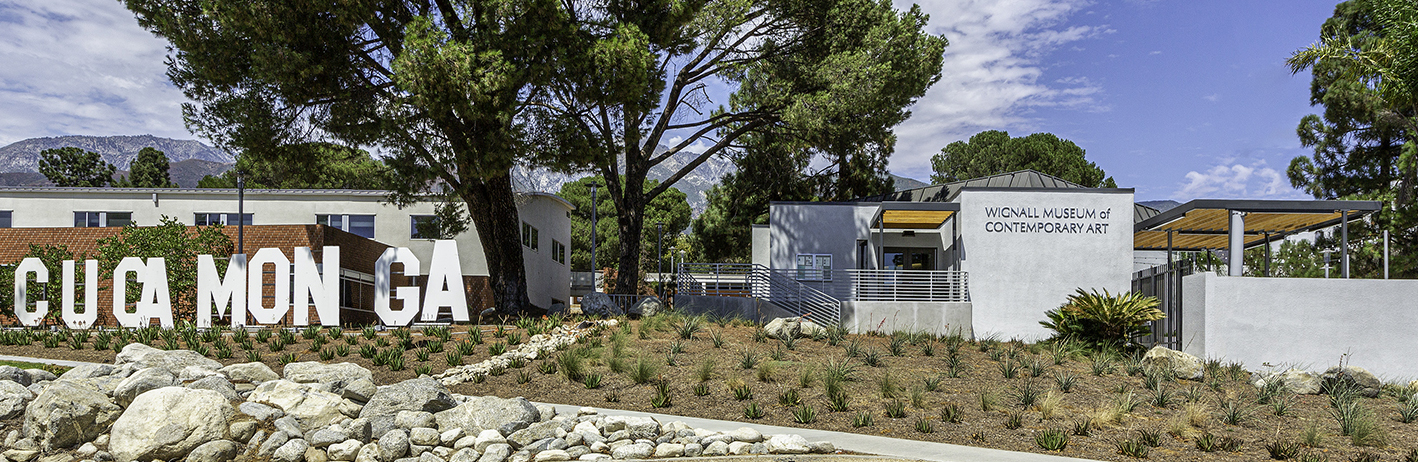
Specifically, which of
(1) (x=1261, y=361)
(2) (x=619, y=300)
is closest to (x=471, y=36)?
(2) (x=619, y=300)

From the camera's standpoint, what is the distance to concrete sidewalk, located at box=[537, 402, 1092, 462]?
923 cm

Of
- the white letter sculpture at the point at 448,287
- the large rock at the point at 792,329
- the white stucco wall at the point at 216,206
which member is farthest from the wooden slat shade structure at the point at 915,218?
the white stucco wall at the point at 216,206

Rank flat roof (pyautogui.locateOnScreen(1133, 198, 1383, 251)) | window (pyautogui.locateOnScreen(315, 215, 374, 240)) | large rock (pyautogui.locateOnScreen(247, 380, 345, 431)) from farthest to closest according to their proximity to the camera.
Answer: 1. window (pyautogui.locateOnScreen(315, 215, 374, 240))
2. flat roof (pyautogui.locateOnScreen(1133, 198, 1383, 251))
3. large rock (pyautogui.locateOnScreen(247, 380, 345, 431))

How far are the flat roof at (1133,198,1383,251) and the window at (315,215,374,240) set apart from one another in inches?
1055

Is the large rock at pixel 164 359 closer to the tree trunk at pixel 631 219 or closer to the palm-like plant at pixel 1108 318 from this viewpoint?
the tree trunk at pixel 631 219

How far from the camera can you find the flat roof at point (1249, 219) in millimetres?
19812

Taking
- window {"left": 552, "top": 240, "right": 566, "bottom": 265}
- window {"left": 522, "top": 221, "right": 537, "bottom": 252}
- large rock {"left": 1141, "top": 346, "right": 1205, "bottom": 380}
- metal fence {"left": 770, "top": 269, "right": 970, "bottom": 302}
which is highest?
window {"left": 522, "top": 221, "right": 537, "bottom": 252}

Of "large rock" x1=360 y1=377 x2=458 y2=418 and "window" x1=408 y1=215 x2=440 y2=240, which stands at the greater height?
"window" x1=408 y1=215 x2=440 y2=240

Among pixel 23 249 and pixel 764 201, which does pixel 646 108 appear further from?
pixel 23 249

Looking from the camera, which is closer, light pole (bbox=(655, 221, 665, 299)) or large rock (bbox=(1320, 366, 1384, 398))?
large rock (bbox=(1320, 366, 1384, 398))

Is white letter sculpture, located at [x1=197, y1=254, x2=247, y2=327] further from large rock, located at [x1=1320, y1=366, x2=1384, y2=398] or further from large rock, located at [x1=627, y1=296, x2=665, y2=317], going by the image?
large rock, located at [x1=1320, y1=366, x2=1384, y2=398]

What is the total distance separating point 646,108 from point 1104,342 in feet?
37.9

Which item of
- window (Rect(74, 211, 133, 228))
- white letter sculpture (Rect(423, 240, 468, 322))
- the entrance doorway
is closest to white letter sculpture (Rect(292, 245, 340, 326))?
white letter sculpture (Rect(423, 240, 468, 322))

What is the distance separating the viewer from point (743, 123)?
30734 millimetres
